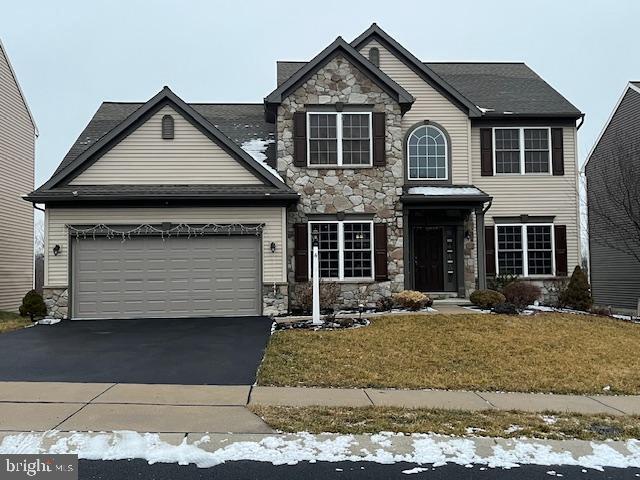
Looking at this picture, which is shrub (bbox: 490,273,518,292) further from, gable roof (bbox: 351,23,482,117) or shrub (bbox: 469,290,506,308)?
gable roof (bbox: 351,23,482,117)

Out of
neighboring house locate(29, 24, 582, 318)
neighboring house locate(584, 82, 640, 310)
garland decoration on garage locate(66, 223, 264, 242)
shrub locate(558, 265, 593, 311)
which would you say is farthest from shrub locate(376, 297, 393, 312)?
neighboring house locate(584, 82, 640, 310)

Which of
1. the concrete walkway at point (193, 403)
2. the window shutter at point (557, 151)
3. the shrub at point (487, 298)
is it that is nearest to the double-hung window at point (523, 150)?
the window shutter at point (557, 151)

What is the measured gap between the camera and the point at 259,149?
55.8 ft

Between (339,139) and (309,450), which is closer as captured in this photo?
(309,450)

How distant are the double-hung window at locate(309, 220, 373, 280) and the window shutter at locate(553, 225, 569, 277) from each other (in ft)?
21.6

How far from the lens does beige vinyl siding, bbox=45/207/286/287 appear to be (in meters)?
14.4

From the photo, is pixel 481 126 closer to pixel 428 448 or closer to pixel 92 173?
pixel 92 173

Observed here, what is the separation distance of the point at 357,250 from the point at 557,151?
7778 mm

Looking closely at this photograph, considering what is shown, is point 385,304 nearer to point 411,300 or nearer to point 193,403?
point 411,300

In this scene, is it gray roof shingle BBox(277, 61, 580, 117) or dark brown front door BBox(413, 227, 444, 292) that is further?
gray roof shingle BBox(277, 61, 580, 117)

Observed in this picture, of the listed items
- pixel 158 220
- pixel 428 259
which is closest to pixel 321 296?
pixel 428 259

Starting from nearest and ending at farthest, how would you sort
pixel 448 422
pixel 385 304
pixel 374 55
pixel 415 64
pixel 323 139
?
pixel 448 422
pixel 385 304
pixel 323 139
pixel 415 64
pixel 374 55

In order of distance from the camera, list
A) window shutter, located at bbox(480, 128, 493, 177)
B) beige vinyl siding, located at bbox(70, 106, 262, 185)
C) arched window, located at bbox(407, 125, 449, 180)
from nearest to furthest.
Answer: beige vinyl siding, located at bbox(70, 106, 262, 185), arched window, located at bbox(407, 125, 449, 180), window shutter, located at bbox(480, 128, 493, 177)

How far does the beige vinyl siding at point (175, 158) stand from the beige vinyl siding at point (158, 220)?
82 centimetres
